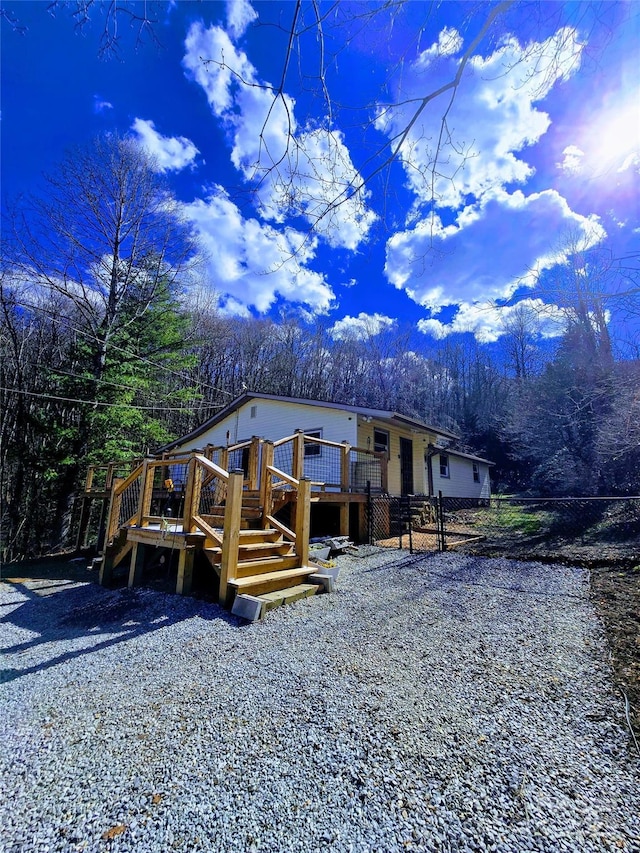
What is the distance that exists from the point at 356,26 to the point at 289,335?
23187mm

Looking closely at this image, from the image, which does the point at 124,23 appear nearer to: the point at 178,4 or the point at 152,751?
the point at 178,4

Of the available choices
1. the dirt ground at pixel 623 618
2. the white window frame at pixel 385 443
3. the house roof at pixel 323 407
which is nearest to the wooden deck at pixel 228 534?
the dirt ground at pixel 623 618

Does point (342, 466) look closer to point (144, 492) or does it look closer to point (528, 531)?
point (144, 492)

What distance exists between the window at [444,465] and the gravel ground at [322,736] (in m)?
12.1

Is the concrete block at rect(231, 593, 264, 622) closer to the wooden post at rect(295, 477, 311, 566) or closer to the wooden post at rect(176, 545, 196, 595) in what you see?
the wooden post at rect(176, 545, 196, 595)

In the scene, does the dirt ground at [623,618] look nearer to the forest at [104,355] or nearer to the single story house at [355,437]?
the single story house at [355,437]

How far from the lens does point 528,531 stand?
32.3 feet

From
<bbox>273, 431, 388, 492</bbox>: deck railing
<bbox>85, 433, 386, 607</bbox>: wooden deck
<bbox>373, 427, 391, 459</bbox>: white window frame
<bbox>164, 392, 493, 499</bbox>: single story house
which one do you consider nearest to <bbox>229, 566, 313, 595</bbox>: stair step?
<bbox>85, 433, 386, 607</bbox>: wooden deck

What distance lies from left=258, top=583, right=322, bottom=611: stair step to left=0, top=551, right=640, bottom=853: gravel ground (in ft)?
0.55

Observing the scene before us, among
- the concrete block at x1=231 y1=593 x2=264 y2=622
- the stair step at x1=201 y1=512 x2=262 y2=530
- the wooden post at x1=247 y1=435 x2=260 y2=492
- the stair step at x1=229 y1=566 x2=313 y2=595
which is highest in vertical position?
the wooden post at x1=247 y1=435 x2=260 y2=492

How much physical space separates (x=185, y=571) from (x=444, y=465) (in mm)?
13381

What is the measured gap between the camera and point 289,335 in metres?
25.0

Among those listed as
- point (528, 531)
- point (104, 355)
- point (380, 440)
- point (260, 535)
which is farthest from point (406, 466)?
point (104, 355)

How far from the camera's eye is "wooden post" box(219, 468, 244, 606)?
446 cm
